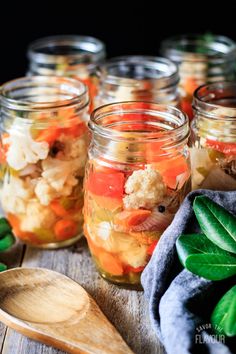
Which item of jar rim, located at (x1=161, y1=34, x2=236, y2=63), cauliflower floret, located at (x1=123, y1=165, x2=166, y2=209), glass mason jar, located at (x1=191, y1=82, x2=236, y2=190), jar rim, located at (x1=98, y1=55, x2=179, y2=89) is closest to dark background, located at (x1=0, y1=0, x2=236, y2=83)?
jar rim, located at (x1=161, y1=34, x2=236, y2=63)

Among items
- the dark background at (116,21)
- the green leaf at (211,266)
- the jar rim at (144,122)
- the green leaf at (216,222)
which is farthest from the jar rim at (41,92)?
the dark background at (116,21)

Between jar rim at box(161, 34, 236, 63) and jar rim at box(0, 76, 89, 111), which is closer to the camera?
jar rim at box(0, 76, 89, 111)

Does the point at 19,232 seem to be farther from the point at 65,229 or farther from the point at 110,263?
the point at 110,263

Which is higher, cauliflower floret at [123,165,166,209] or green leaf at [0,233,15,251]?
cauliflower floret at [123,165,166,209]

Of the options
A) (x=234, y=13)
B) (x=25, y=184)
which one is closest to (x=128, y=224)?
(x=25, y=184)

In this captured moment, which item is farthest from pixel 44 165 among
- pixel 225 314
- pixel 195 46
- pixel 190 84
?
pixel 195 46

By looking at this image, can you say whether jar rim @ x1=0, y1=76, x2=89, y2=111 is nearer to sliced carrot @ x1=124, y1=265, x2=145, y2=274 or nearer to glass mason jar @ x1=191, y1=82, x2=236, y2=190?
glass mason jar @ x1=191, y1=82, x2=236, y2=190
